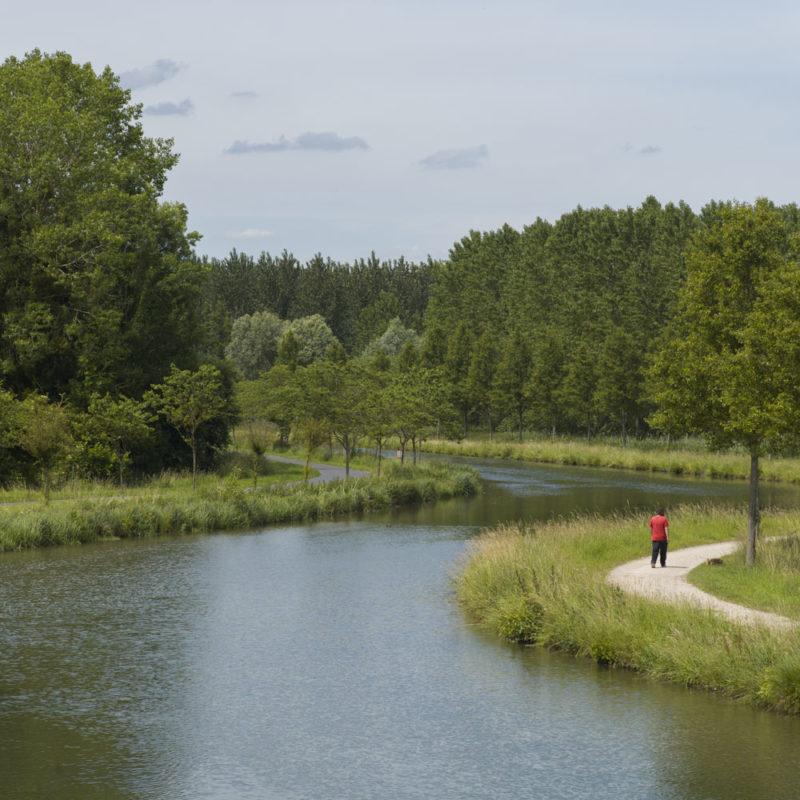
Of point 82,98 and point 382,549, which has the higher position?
point 82,98

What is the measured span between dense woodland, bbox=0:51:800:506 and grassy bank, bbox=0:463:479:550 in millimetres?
3927

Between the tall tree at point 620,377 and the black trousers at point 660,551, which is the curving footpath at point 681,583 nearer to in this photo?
the black trousers at point 660,551

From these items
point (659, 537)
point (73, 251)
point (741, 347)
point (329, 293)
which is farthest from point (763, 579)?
point (329, 293)

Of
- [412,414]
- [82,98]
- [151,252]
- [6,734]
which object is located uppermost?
[82,98]

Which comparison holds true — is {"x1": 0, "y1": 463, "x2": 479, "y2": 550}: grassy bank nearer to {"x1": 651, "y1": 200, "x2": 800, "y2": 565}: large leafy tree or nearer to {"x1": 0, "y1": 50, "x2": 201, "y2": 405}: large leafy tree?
{"x1": 0, "y1": 50, "x2": 201, "y2": 405}: large leafy tree

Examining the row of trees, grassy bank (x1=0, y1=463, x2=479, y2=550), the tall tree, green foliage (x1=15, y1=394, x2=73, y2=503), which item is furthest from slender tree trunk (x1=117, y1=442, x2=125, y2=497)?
the row of trees

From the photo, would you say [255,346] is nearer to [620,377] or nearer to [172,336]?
[620,377]

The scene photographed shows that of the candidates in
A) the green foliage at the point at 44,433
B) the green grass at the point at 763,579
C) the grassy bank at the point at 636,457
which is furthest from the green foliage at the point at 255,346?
the green grass at the point at 763,579

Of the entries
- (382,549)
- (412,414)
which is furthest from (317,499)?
(412,414)

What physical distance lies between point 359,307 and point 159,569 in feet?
515

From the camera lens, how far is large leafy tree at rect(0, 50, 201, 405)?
4844 centimetres

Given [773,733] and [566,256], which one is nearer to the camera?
[773,733]

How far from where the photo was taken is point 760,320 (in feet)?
86.3

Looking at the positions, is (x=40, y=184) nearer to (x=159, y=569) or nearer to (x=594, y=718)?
(x=159, y=569)
